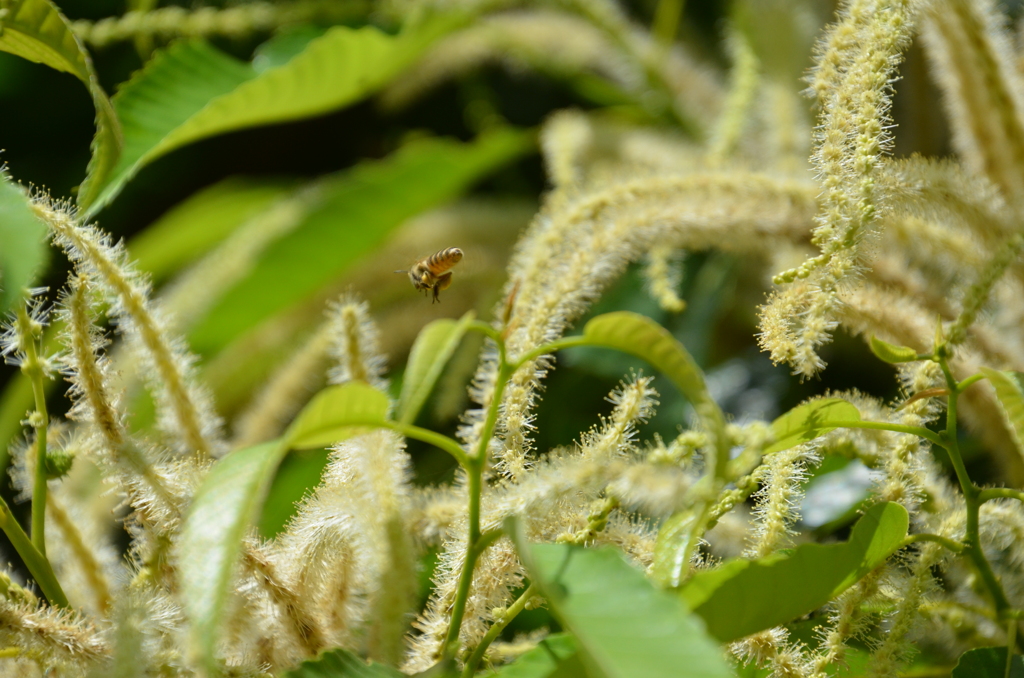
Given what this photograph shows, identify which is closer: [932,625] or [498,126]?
[932,625]

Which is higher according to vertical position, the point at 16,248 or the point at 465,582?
the point at 16,248

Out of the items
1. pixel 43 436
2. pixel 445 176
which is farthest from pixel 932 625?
pixel 445 176

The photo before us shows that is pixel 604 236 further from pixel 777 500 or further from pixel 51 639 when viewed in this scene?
pixel 51 639

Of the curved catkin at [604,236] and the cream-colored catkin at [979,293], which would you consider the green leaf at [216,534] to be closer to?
the curved catkin at [604,236]

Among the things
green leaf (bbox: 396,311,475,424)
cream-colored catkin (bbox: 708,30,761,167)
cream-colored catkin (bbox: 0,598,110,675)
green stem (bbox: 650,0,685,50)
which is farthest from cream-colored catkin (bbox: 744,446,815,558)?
green stem (bbox: 650,0,685,50)

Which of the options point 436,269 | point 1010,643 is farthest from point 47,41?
point 1010,643

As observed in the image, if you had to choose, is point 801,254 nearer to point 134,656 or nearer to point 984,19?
point 984,19

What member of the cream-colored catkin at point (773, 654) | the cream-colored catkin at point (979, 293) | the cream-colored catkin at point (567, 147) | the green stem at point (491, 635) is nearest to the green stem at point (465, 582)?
the green stem at point (491, 635)
